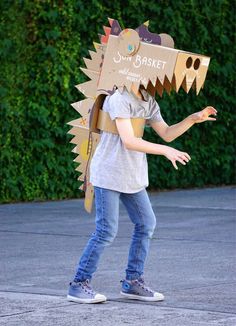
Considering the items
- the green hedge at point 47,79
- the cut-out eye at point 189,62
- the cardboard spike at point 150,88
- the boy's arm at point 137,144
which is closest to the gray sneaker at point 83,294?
the boy's arm at point 137,144

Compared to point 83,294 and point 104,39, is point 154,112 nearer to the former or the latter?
point 104,39

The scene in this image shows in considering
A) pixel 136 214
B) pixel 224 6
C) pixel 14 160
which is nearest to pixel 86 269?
pixel 136 214

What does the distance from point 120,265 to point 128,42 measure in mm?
2305

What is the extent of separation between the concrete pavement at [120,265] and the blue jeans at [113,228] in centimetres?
25

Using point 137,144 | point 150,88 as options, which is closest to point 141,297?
point 137,144

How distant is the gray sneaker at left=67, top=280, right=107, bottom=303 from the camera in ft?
21.9

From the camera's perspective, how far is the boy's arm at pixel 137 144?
6.34 m

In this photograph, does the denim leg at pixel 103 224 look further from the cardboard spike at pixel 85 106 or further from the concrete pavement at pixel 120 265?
the cardboard spike at pixel 85 106

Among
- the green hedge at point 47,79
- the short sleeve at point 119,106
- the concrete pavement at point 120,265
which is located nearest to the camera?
the concrete pavement at point 120,265

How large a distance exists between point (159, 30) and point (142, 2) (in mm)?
505

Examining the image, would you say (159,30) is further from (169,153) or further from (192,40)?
(169,153)

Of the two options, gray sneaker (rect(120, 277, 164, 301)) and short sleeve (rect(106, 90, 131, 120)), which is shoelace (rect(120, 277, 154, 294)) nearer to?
gray sneaker (rect(120, 277, 164, 301))

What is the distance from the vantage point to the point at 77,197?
13.7 m

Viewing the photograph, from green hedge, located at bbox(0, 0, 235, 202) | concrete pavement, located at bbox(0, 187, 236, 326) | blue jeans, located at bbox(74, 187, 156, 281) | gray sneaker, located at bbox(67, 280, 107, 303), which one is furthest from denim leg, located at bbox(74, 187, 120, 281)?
green hedge, located at bbox(0, 0, 235, 202)
